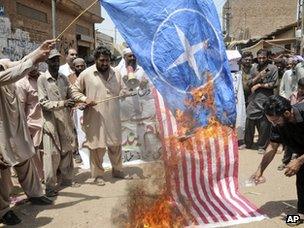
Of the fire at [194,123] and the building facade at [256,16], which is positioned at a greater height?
the building facade at [256,16]

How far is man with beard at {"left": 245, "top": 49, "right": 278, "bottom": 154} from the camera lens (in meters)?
8.46

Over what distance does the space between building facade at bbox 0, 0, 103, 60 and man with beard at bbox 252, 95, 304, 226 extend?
310 inches

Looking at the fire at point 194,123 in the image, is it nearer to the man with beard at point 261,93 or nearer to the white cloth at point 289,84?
the man with beard at point 261,93

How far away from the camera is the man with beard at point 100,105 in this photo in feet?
21.8

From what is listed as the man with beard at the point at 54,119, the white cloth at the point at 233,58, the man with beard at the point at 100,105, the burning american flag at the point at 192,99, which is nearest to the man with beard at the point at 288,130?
the burning american flag at the point at 192,99

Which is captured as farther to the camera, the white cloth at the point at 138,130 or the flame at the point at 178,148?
the white cloth at the point at 138,130

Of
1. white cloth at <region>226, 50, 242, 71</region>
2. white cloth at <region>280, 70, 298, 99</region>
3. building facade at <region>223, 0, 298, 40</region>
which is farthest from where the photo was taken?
building facade at <region>223, 0, 298, 40</region>

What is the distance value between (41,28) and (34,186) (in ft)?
35.7

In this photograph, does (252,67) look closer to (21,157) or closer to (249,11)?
(21,157)

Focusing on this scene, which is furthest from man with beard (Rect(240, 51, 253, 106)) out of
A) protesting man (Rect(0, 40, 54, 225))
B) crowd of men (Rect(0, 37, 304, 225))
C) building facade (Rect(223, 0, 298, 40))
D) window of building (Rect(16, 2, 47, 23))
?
building facade (Rect(223, 0, 298, 40))

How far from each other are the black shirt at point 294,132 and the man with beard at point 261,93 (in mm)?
3623

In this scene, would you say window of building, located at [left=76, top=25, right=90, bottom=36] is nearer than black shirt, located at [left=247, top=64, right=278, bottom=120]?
No

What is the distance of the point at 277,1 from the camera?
53.4 m

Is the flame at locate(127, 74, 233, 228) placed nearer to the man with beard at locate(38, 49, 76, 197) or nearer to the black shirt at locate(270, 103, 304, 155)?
the black shirt at locate(270, 103, 304, 155)
